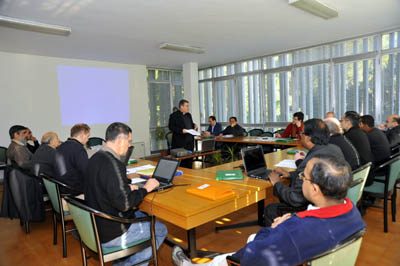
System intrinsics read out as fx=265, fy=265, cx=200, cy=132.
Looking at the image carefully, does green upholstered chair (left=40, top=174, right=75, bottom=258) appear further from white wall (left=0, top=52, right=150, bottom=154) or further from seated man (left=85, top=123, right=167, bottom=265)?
white wall (left=0, top=52, right=150, bottom=154)

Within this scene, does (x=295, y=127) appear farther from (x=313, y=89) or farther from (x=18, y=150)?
(x=18, y=150)

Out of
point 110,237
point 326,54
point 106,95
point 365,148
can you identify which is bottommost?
point 110,237

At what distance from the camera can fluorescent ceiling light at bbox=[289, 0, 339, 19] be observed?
377cm

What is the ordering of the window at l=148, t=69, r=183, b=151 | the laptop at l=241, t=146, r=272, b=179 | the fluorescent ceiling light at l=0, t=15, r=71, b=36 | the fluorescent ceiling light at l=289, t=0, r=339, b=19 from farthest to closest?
the window at l=148, t=69, r=183, b=151
the fluorescent ceiling light at l=0, t=15, r=71, b=36
the fluorescent ceiling light at l=289, t=0, r=339, b=19
the laptop at l=241, t=146, r=272, b=179

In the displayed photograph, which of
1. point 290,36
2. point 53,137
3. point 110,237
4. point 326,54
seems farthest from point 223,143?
point 110,237

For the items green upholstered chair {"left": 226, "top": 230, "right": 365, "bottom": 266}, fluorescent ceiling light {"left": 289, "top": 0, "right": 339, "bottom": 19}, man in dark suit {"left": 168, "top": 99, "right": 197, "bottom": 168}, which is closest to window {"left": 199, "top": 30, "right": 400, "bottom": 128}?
fluorescent ceiling light {"left": 289, "top": 0, "right": 339, "bottom": 19}

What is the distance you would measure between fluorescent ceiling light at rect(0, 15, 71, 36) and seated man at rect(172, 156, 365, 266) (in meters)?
4.70

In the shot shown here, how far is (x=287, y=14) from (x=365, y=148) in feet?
8.44

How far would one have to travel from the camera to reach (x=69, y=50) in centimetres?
635

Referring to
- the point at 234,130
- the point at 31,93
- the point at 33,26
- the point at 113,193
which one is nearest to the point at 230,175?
the point at 113,193

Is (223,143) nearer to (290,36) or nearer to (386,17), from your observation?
(290,36)

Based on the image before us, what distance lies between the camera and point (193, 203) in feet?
5.95

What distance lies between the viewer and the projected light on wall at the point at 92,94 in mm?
7313

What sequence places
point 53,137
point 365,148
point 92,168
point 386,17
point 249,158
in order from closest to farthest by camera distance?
point 92,168
point 249,158
point 365,148
point 53,137
point 386,17
